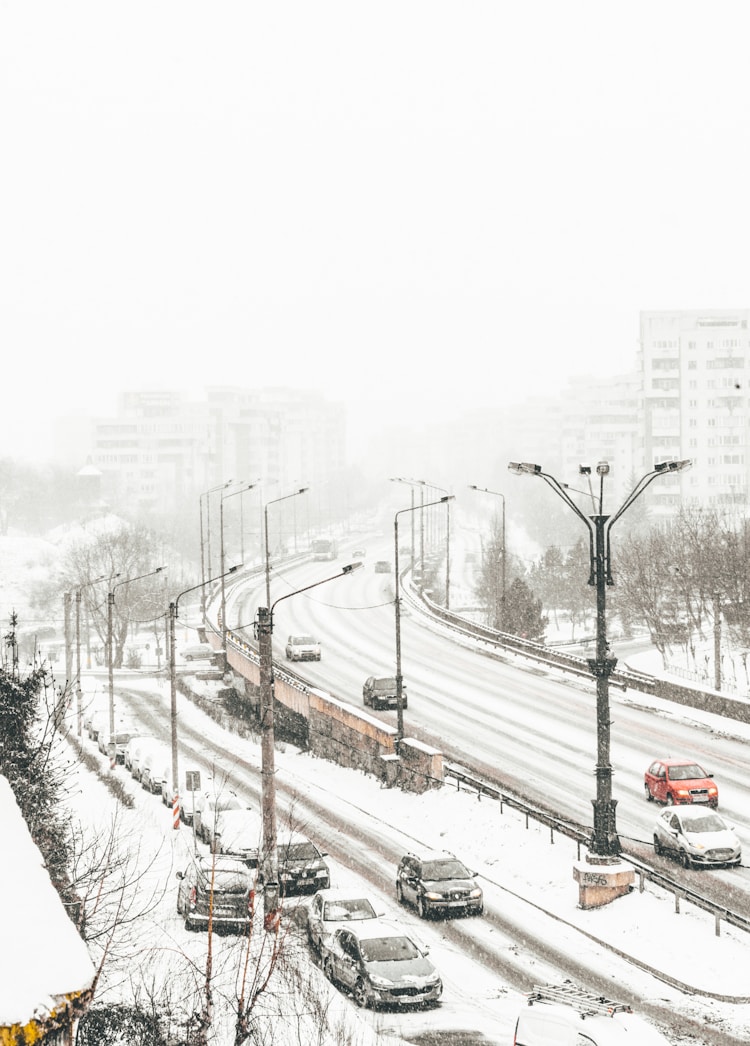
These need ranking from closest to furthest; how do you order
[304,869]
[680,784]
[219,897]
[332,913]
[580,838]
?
[332,913], [219,897], [304,869], [580,838], [680,784]

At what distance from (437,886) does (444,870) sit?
50 centimetres

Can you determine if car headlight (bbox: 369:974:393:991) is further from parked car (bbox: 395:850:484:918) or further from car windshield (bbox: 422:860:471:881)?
car windshield (bbox: 422:860:471:881)

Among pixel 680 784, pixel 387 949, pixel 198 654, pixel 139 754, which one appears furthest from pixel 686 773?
pixel 198 654

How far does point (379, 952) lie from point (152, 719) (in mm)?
36112

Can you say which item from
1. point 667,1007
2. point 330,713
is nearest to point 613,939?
point 667,1007

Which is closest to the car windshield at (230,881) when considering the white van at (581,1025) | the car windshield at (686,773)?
the white van at (581,1025)

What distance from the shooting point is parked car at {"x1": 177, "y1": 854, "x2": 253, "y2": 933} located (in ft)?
65.5

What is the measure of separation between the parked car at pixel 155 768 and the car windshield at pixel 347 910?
1722 centimetres

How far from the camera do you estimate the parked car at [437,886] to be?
2219 centimetres

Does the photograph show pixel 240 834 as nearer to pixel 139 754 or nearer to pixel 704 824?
pixel 704 824

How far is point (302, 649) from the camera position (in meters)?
53.1

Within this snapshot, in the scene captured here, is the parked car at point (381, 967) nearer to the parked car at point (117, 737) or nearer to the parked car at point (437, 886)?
the parked car at point (437, 886)

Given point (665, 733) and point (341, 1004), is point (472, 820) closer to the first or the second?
point (665, 733)

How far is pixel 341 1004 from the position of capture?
15867 millimetres
